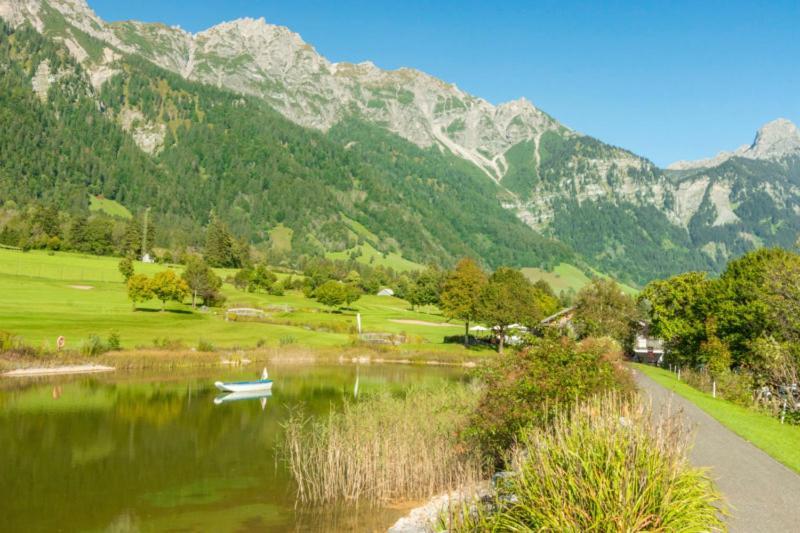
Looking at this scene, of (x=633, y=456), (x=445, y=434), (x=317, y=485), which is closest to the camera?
(x=633, y=456)

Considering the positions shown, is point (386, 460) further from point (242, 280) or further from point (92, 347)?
point (242, 280)

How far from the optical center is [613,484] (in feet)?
31.9

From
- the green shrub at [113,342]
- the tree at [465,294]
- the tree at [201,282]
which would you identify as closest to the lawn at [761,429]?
the green shrub at [113,342]

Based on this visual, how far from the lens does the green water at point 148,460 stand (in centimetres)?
2136

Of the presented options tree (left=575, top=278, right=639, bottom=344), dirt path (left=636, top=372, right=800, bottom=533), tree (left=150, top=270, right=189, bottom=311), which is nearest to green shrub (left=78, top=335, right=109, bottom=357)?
tree (left=150, top=270, right=189, bottom=311)

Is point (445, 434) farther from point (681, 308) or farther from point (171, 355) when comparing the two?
point (681, 308)

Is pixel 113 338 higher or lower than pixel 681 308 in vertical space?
lower

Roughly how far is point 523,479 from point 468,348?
76.4m

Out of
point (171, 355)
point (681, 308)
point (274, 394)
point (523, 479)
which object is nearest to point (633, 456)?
point (523, 479)

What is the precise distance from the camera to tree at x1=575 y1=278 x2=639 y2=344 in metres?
77.1

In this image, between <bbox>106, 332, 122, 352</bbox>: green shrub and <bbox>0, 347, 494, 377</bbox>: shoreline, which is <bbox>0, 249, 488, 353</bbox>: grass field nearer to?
<bbox>106, 332, 122, 352</bbox>: green shrub

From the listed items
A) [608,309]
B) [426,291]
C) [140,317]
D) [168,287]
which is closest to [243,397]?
[140,317]

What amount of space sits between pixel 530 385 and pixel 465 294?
70.7 meters

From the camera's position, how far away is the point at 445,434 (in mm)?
25750
